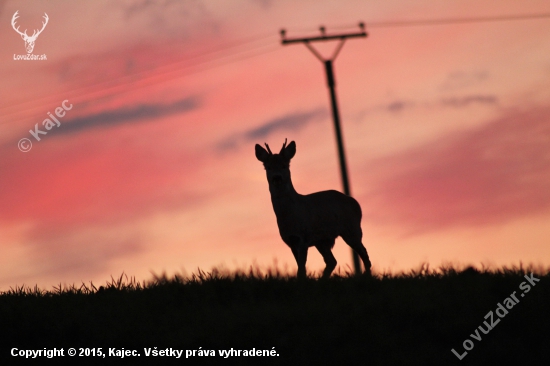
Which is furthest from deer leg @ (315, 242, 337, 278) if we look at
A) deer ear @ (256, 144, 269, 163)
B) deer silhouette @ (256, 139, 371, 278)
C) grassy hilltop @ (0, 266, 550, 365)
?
grassy hilltop @ (0, 266, 550, 365)

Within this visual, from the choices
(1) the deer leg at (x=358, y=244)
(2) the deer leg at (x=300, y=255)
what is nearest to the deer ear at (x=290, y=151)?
(2) the deer leg at (x=300, y=255)

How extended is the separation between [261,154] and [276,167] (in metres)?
0.39

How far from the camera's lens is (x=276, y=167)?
14789 millimetres

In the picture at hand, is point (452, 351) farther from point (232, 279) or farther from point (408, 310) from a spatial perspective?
point (232, 279)

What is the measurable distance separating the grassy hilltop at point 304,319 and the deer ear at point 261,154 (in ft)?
9.46

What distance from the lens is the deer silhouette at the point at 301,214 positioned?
14820 mm

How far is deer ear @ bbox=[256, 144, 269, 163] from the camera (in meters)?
14.9

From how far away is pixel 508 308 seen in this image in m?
10.9

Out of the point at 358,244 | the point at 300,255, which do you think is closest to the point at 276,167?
the point at 300,255

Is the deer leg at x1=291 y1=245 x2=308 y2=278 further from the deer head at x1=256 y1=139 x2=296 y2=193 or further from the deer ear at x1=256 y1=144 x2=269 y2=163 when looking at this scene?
the deer ear at x1=256 y1=144 x2=269 y2=163

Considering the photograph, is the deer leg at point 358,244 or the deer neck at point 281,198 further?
the deer leg at point 358,244

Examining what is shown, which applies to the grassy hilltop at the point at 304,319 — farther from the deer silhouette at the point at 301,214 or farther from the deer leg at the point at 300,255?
the deer silhouette at the point at 301,214

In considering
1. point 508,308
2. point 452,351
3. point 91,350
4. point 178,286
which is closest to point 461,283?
point 508,308

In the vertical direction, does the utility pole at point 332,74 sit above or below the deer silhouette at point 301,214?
above
